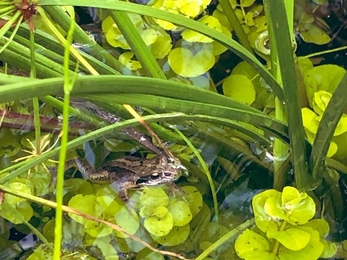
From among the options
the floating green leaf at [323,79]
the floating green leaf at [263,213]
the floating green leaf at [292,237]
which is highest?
the floating green leaf at [323,79]

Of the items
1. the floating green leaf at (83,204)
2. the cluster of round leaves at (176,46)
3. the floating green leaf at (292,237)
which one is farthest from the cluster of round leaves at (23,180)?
the floating green leaf at (292,237)

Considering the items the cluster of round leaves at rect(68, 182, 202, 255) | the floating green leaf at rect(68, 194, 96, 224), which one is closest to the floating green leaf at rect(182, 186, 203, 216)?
the cluster of round leaves at rect(68, 182, 202, 255)

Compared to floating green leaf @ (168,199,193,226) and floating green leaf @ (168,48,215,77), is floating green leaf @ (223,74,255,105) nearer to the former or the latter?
floating green leaf @ (168,48,215,77)

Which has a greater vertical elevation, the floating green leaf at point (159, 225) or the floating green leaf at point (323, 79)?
the floating green leaf at point (323, 79)

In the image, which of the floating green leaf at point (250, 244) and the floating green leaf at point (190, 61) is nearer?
the floating green leaf at point (250, 244)

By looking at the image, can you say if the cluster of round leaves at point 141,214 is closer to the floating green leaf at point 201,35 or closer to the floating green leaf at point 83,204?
the floating green leaf at point 83,204
